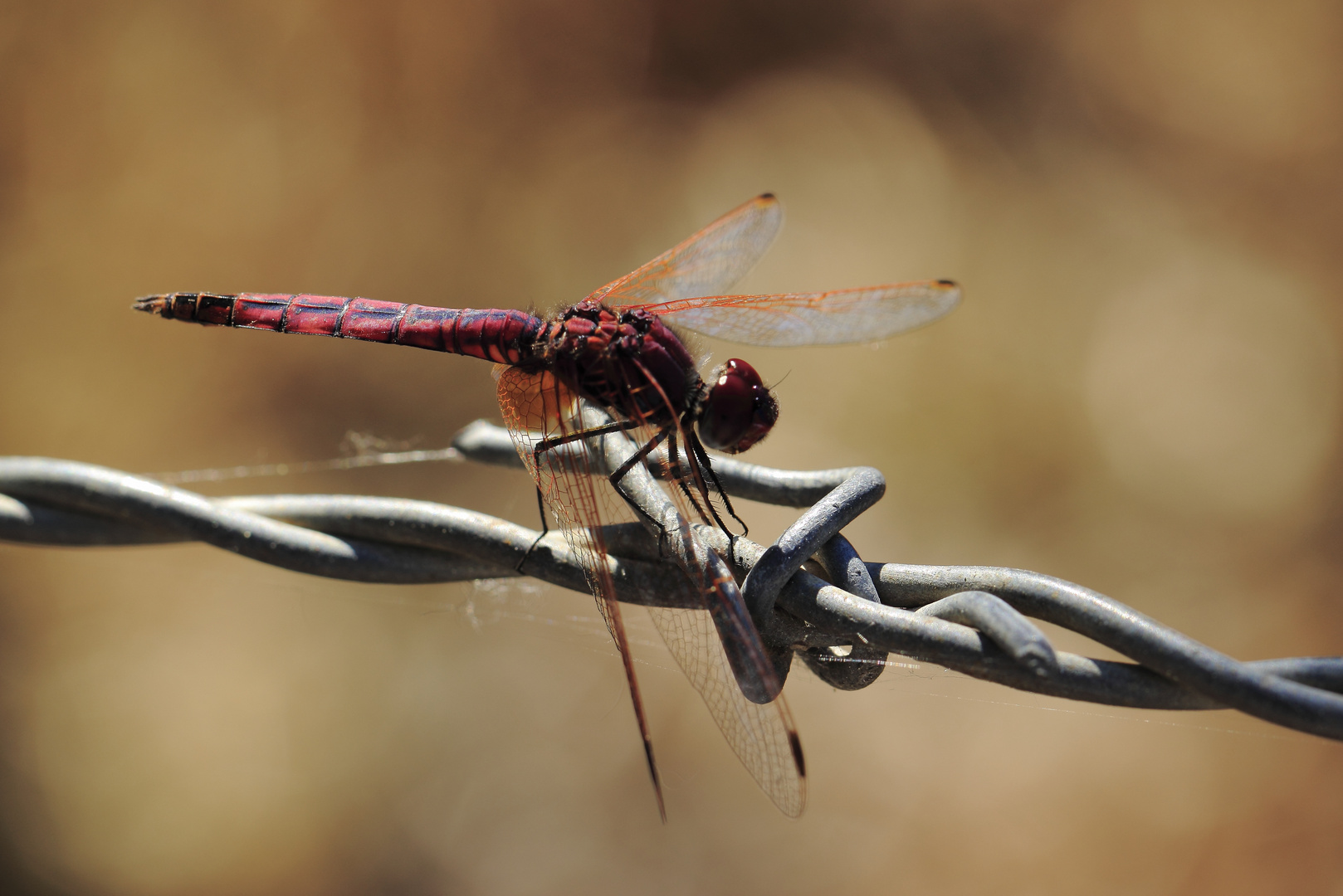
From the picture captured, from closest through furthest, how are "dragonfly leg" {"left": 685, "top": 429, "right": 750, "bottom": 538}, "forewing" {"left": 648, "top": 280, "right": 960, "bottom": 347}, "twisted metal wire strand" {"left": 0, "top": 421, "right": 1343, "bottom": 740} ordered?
1. "twisted metal wire strand" {"left": 0, "top": 421, "right": 1343, "bottom": 740}
2. "dragonfly leg" {"left": 685, "top": 429, "right": 750, "bottom": 538}
3. "forewing" {"left": 648, "top": 280, "right": 960, "bottom": 347}

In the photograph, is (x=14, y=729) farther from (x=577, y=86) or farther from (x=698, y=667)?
(x=577, y=86)

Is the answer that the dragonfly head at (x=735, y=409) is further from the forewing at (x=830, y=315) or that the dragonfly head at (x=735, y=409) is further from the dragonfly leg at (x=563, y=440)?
the forewing at (x=830, y=315)

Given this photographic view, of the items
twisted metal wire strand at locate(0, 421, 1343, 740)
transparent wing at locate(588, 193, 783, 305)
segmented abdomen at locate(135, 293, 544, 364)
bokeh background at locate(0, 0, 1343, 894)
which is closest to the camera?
twisted metal wire strand at locate(0, 421, 1343, 740)

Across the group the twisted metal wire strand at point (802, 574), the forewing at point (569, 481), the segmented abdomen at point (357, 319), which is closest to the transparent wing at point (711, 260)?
the segmented abdomen at point (357, 319)

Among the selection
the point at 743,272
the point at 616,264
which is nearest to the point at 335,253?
the point at 616,264

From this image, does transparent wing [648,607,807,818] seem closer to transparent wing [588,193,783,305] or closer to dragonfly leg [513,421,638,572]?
dragonfly leg [513,421,638,572]

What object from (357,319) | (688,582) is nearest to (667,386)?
(688,582)

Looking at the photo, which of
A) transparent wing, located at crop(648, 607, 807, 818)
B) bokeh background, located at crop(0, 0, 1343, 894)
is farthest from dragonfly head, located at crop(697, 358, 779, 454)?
bokeh background, located at crop(0, 0, 1343, 894)
